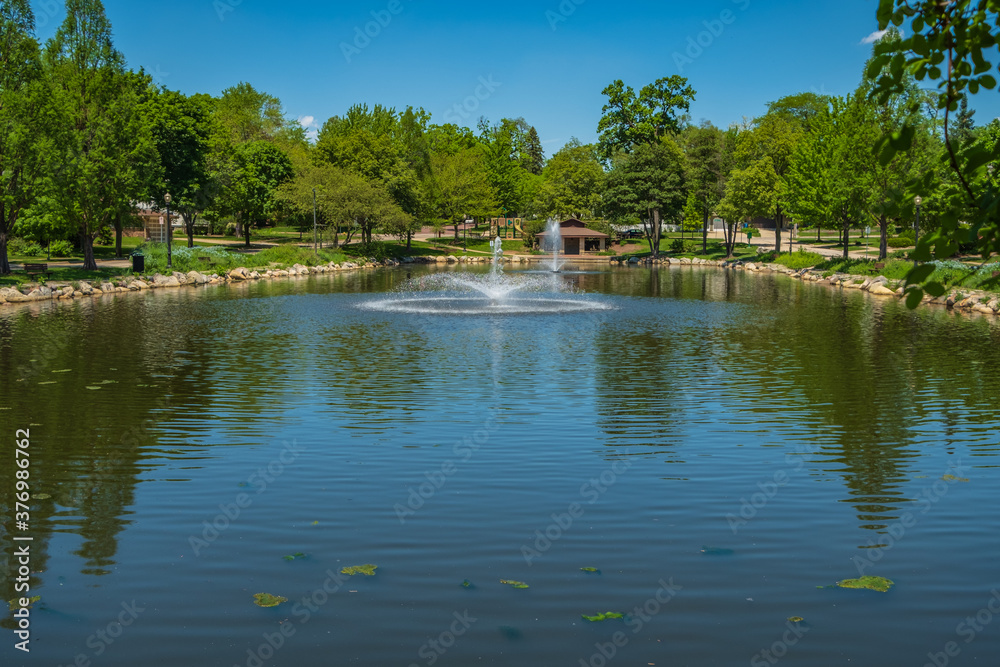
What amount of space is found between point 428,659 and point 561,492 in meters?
4.41

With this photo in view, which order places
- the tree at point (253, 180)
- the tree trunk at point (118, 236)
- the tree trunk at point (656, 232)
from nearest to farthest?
the tree trunk at point (118, 236) < the tree at point (253, 180) < the tree trunk at point (656, 232)

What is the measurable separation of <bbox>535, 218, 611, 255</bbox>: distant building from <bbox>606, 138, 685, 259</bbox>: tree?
16.4 m

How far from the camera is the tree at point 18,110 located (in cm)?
4150

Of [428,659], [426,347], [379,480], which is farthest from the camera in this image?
[426,347]

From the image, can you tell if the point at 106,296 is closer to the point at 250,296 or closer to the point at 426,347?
the point at 250,296

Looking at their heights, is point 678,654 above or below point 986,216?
below

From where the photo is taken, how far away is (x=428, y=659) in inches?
253

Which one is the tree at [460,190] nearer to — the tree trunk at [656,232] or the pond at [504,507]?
the tree trunk at [656,232]

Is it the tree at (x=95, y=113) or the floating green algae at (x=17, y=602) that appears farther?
the tree at (x=95, y=113)

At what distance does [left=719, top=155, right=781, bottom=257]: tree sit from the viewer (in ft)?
277

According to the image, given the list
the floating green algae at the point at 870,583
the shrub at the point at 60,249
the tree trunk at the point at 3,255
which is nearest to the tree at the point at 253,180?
the shrub at the point at 60,249

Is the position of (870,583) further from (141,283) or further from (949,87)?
(141,283)

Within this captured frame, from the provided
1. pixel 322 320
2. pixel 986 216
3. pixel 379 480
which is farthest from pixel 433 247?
pixel 986 216

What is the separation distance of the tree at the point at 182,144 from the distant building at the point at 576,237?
4871 cm
